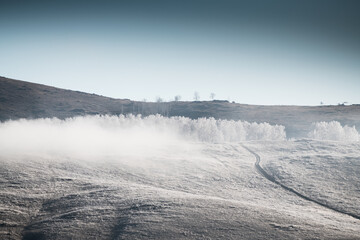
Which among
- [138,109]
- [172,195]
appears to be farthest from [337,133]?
[138,109]

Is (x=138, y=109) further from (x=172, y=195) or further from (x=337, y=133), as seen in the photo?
(x=172, y=195)

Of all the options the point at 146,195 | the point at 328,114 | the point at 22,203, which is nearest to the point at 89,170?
the point at 22,203

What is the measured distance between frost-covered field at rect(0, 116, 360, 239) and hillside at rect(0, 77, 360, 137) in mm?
89144

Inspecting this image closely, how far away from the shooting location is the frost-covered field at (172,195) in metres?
12.9

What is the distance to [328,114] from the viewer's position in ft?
436

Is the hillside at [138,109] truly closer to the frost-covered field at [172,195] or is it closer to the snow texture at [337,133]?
the snow texture at [337,133]

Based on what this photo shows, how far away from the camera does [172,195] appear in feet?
59.2

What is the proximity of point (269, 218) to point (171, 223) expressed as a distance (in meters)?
6.59

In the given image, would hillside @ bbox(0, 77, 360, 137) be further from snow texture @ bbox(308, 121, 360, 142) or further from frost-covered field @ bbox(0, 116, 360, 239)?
frost-covered field @ bbox(0, 116, 360, 239)

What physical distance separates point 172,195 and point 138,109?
438 feet

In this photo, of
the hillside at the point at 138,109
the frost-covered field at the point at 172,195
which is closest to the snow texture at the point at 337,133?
the hillside at the point at 138,109

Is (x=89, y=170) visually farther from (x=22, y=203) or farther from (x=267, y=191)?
(x=267, y=191)

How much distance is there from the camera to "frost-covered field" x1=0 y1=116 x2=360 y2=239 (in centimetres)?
1286

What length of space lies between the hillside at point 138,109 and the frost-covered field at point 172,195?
89144mm
